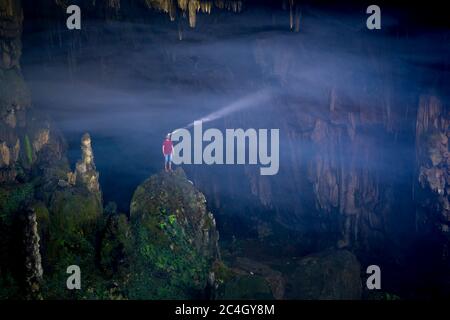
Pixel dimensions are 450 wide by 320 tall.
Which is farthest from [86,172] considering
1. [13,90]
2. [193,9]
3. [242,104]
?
[242,104]

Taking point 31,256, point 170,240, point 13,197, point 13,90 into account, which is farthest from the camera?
point 13,90

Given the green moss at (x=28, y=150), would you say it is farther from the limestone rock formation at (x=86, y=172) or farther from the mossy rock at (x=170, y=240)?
the mossy rock at (x=170, y=240)

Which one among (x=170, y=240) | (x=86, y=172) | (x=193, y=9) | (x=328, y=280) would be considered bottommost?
(x=328, y=280)

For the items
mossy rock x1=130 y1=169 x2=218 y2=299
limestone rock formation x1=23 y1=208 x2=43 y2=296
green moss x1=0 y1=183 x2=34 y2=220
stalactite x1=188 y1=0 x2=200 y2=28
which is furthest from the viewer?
stalactite x1=188 y1=0 x2=200 y2=28

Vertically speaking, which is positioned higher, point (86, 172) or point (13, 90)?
point (13, 90)

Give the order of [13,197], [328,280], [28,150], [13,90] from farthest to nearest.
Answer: [28,150] → [13,90] → [328,280] → [13,197]

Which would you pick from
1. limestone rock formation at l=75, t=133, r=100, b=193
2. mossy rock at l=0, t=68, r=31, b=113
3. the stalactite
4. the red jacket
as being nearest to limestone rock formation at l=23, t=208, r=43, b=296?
limestone rock formation at l=75, t=133, r=100, b=193

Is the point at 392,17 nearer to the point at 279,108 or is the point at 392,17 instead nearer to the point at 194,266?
the point at 279,108

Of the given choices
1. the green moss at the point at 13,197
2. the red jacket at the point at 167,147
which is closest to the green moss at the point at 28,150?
the green moss at the point at 13,197

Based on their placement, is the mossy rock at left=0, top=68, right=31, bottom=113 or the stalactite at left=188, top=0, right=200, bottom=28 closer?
the stalactite at left=188, top=0, right=200, bottom=28

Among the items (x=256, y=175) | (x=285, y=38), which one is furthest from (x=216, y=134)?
(x=285, y=38)

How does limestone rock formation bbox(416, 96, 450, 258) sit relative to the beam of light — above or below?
below

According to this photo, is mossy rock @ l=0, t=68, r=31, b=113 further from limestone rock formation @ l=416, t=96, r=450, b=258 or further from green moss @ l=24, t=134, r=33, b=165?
limestone rock formation @ l=416, t=96, r=450, b=258

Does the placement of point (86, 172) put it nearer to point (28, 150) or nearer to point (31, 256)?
point (28, 150)
